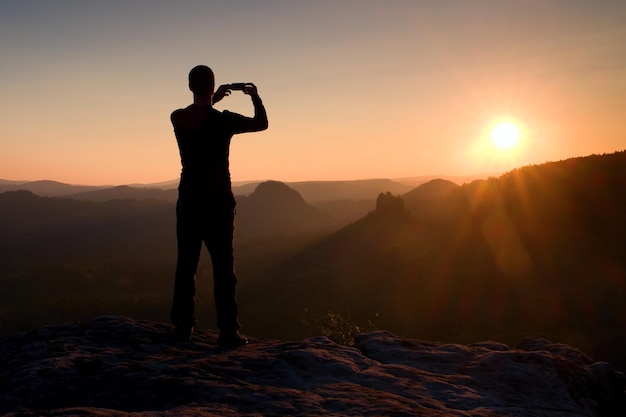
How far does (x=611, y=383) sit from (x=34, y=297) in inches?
2792

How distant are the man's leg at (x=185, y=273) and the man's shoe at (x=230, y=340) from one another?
18.5 inches

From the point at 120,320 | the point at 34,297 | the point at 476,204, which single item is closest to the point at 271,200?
the point at 34,297

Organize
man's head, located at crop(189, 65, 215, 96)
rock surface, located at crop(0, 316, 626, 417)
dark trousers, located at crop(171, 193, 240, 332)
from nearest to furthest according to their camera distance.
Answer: rock surface, located at crop(0, 316, 626, 417), man's head, located at crop(189, 65, 215, 96), dark trousers, located at crop(171, 193, 240, 332)

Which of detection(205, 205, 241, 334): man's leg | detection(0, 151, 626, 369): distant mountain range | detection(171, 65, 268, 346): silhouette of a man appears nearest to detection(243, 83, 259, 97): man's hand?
detection(171, 65, 268, 346): silhouette of a man

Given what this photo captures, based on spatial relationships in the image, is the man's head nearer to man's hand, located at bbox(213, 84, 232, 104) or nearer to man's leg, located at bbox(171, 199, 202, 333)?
man's hand, located at bbox(213, 84, 232, 104)

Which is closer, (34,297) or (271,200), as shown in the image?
(34,297)

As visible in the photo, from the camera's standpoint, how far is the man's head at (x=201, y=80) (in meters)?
5.64

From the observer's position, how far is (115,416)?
312 centimetres

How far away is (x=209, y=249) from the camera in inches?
234

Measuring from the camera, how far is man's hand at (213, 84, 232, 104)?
5.93 m

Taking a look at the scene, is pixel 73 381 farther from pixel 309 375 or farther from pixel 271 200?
pixel 271 200

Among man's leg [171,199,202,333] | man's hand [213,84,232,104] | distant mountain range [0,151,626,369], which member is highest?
man's hand [213,84,232,104]

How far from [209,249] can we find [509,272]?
2778 centimetres

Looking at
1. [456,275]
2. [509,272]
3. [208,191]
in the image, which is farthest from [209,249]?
[456,275]
